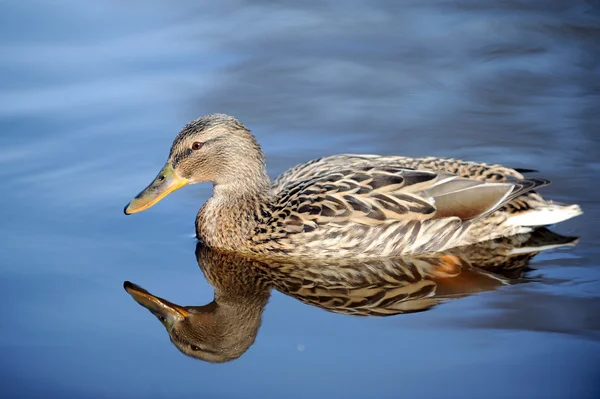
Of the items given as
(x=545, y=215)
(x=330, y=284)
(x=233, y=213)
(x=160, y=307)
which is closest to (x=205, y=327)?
(x=160, y=307)

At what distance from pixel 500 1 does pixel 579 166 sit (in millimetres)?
5109

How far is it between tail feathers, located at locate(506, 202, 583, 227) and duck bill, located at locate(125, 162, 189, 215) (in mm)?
3021

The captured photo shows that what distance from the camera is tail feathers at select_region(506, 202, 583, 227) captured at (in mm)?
8961

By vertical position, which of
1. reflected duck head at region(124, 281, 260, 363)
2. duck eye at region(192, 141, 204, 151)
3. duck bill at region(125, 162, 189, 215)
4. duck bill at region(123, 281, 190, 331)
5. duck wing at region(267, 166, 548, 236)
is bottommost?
reflected duck head at region(124, 281, 260, 363)

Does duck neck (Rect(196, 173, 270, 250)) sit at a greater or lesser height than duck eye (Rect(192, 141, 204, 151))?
lesser

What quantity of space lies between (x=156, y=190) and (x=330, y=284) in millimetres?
1849

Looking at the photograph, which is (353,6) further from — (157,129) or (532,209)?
(532,209)

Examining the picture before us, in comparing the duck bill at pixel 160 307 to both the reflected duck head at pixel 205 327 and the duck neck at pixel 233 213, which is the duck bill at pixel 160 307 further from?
the duck neck at pixel 233 213

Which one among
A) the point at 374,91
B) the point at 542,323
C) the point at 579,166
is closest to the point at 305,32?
the point at 374,91

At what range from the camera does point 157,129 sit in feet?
36.2

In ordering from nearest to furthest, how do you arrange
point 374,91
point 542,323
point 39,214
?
point 542,323, point 39,214, point 374,91

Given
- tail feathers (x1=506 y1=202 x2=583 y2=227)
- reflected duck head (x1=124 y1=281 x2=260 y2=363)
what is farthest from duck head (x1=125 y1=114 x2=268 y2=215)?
tail feathers (x1=506 y1=202 x2=583 y2=227)

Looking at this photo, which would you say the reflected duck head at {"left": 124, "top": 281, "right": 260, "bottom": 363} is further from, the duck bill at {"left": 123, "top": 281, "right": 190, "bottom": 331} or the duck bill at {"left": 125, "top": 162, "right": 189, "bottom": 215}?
the duck bill at {"left": 125, "top": 162, "right": 189, "bottom": 215}

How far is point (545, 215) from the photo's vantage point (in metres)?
9.02
